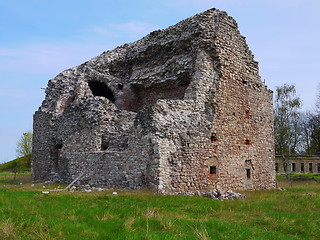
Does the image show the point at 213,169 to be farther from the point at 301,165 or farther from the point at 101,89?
the point at 301,165

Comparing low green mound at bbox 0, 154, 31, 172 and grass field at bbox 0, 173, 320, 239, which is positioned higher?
low green mound at bbox 0, 154, 31, 172

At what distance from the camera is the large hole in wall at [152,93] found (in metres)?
15.1

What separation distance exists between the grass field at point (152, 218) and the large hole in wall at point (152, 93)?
6271 mm

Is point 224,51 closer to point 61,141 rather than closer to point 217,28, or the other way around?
point 217,28

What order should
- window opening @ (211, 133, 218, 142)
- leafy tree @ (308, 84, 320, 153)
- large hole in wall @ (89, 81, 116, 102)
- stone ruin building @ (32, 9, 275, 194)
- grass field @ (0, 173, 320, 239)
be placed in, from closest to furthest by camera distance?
grass field @ (0, 173, 320, 239), stone ruin building @ (32, 9, 275, 194), window opening @ (211, 133, 218, 142), large hole in wall @ (89, 81, 116, 102), leafy tree @ (308, 84, 320, 153)

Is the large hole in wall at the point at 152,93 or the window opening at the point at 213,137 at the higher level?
the large hole in wall at the point at 152,93

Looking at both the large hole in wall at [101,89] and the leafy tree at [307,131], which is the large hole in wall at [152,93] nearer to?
the large hole in wall at [101,89]

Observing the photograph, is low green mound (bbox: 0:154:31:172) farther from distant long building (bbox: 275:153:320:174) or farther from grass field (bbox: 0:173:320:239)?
grass field (bbox: 0:173:320:239)

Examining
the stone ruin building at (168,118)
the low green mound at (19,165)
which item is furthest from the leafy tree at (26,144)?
the stone ruin building at (168,118)

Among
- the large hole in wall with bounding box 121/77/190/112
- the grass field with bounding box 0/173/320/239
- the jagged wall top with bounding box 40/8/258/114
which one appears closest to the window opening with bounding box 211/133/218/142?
the large hole in wall with bounding box 121/77/190/112

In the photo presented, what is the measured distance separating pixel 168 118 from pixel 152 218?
228 inches

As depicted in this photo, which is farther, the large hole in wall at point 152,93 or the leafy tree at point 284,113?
the leafy tree at point 284,113

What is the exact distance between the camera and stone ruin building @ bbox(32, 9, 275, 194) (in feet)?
38.9

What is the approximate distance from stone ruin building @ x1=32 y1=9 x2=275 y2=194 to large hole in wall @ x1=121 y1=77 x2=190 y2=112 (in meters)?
0.05
